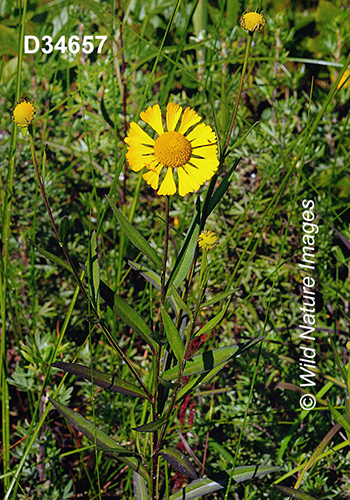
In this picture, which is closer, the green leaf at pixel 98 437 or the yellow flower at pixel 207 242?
the yellow flower at pixel 207 242

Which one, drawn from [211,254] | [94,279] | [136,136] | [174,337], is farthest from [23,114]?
[211,254]

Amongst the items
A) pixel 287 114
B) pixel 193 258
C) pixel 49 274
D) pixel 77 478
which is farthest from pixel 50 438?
pixel 287 114

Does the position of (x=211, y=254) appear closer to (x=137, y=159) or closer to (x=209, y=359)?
(x=209, y=359)

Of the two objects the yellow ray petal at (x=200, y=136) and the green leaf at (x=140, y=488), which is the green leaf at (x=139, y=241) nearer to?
the yellow ray petal at (x=200, y=136)

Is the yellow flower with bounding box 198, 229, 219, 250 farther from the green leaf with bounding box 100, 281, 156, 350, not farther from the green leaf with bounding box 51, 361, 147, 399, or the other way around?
the green leaf with bounding box 51, 361, 147, 399

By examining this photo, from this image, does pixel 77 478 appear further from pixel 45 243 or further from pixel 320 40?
pixel 320 40

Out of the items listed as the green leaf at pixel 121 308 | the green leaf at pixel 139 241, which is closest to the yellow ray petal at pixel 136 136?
the green leaf at pixel 139 241
